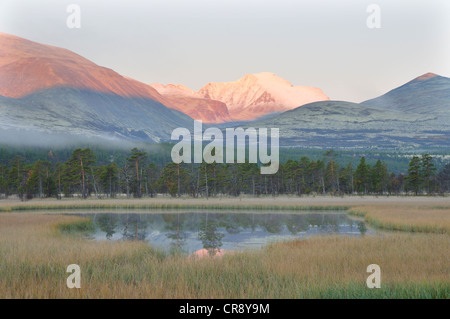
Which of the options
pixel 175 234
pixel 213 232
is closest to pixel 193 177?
pixel 213 232

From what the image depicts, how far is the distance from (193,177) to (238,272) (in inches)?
3740

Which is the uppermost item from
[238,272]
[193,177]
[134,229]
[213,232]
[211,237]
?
[238,272]

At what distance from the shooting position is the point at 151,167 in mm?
117875

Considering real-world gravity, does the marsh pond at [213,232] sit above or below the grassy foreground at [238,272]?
below

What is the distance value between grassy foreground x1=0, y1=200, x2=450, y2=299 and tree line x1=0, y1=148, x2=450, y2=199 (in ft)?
226

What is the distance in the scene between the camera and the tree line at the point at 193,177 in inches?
3681

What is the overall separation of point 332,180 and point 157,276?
106281mm

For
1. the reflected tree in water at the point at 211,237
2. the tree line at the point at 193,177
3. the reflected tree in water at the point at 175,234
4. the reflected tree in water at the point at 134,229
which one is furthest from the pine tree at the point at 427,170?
the reflected tree in water at the point at 134,229

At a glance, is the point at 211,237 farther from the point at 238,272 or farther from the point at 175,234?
the point at 238,272

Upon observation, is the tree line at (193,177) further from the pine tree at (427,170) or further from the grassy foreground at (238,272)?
the grassy foreground at (238,272)

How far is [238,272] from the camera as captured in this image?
14.8 metres

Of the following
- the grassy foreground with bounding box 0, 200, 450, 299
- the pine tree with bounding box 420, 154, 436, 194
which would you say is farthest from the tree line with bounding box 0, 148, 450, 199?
the grassy foreground with bounding box 0, 200, 450, 299

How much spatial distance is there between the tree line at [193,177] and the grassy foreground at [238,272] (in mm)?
68906
